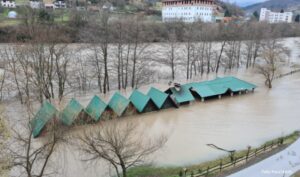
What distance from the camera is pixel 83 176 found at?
15.7 meters

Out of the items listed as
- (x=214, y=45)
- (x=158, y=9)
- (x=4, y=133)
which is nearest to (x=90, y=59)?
(x=4, y=133)

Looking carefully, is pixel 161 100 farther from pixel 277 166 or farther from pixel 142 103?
pixel 277 166

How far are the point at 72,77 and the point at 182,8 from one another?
72.3 meters

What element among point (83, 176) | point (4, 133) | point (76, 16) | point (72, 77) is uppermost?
point (76, 16)

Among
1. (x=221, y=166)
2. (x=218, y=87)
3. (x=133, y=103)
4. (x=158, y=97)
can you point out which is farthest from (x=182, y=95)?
(x=221, y=166)

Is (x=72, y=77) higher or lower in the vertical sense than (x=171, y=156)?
higher

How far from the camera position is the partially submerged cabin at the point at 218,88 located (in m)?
28.7

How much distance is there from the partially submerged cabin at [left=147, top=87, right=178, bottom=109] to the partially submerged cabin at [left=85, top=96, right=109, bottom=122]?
4934 mm

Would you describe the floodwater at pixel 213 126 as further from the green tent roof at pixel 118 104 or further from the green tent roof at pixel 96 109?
the green tent roof at pixel 96 109

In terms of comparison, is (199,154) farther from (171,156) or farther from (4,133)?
(4,133)

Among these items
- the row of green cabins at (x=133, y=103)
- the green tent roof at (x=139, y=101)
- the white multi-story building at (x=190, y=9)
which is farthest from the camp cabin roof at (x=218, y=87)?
the white multi-story building at (x=190, y=9)

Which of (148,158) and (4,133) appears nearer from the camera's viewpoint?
(4,133)

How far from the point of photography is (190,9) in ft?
316

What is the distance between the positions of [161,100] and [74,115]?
7.97 m
